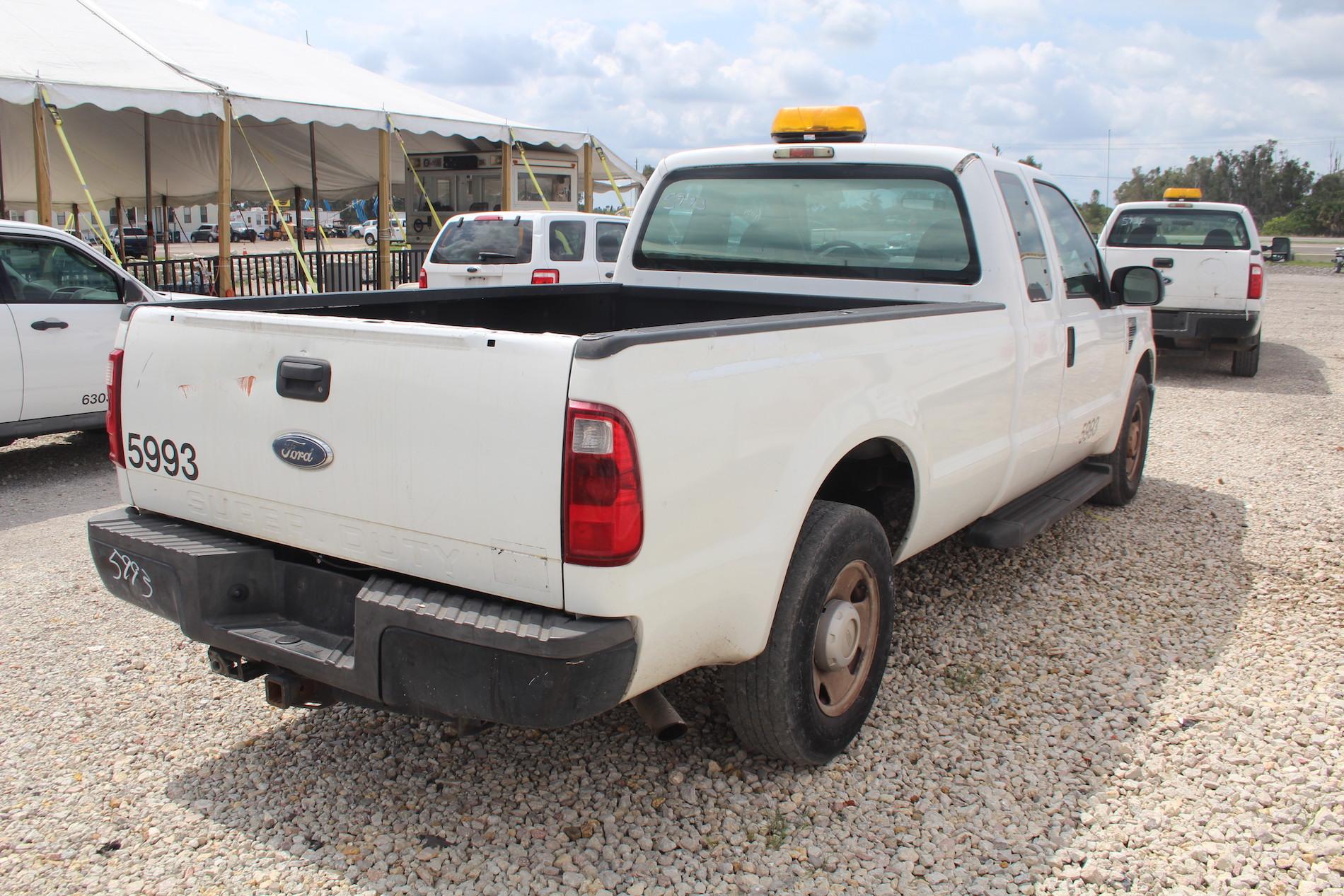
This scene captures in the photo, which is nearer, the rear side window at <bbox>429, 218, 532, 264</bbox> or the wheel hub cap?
the wheel hub cap

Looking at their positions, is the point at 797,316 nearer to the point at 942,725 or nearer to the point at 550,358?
the point at 550,358

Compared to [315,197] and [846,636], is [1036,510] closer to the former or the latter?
[846,636]

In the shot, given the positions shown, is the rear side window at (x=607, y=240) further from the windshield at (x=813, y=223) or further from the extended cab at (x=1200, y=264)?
→ the windshield at (x=813, y=223)

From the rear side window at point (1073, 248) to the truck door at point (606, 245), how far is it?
7.96 metres

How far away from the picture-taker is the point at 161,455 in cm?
302

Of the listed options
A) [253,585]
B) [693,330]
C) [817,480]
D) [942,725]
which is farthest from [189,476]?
[942,725]

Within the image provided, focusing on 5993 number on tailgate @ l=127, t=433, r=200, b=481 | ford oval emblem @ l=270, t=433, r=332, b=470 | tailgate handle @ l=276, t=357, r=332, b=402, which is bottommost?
5993 number on tailgate @ l=127, t=433, r=200, b=481

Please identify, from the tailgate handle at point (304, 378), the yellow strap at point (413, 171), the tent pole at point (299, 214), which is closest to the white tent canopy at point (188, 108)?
the yellow strap at point (413, 171)

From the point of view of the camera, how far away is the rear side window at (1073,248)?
480 centimetres

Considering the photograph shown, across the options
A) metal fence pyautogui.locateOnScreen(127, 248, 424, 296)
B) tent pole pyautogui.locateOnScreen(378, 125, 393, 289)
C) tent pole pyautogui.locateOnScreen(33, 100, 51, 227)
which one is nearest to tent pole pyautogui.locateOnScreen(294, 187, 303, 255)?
metal fence pyautogui.locateOnScreen(127, 248, 424, 296)

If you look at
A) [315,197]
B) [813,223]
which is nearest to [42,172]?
[315,197]

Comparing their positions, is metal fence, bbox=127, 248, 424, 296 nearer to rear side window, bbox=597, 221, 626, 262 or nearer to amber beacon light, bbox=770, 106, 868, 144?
rear side window, bbox=597, 221, 626, 262

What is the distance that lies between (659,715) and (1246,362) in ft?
35.8

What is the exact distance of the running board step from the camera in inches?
165
